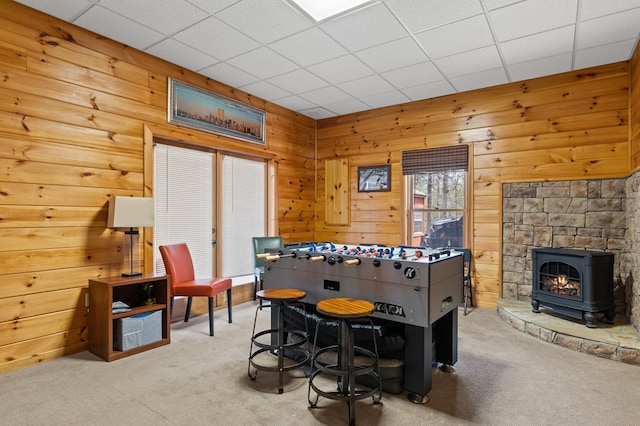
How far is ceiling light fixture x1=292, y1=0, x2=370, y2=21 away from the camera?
2.86m

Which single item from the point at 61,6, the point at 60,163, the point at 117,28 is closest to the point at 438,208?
the point at 117,28

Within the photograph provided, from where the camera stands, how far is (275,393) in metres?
2.46

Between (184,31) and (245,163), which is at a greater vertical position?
(184,31)

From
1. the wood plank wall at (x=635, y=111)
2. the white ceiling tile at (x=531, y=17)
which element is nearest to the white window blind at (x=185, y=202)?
the white ceiling tile at (x=531, y=17)

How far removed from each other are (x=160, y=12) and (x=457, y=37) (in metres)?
2.72

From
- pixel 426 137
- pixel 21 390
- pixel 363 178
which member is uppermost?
pixel 426 137

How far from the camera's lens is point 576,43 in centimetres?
346

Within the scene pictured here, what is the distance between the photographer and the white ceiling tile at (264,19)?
288 cm

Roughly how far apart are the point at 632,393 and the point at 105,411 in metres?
3.58

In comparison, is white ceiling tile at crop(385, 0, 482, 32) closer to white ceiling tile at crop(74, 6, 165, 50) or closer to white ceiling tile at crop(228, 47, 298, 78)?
white ceiling tile at crop(228, 47, 298, 78)

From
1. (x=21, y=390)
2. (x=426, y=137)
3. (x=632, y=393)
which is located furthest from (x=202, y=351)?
(x=426, y=137)

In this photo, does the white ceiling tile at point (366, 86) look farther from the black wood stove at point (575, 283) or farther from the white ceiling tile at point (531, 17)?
the black wood stove at point (575, 283)

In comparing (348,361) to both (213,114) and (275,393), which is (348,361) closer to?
(275,393)

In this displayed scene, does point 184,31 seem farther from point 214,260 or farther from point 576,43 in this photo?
point 576,43
